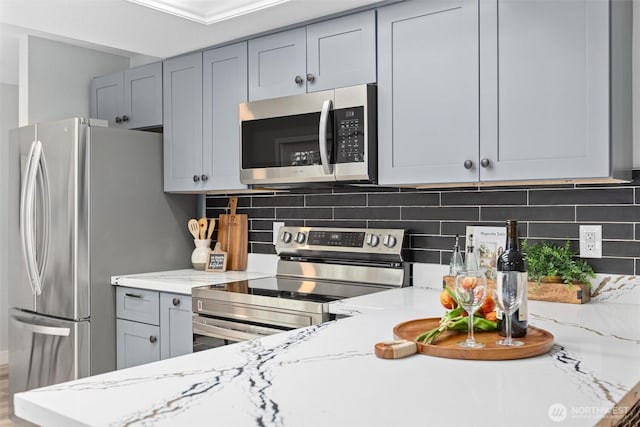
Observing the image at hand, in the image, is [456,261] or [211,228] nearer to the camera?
[456,261]

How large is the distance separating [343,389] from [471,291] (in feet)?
1.46

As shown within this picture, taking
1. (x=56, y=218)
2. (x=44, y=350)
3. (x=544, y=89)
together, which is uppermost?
(x=544, y=89)

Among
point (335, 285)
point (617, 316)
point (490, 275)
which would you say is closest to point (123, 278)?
point (335, 285)

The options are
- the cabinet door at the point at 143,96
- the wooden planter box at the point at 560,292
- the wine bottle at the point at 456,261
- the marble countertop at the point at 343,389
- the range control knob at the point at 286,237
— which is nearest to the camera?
the marble countertop at the point at 343,389

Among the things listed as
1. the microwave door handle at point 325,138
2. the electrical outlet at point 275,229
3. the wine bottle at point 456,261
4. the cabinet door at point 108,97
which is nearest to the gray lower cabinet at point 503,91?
the microwave door handle at point 325,138

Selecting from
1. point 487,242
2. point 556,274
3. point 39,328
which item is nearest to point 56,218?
point 39,328

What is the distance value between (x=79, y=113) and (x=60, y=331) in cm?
154

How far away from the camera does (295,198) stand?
11.5 ft

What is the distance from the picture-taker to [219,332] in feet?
9.53

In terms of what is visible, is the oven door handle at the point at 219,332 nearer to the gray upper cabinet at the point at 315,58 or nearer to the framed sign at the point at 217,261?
the framed sign at the point at 217,261

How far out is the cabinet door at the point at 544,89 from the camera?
2.14 meters

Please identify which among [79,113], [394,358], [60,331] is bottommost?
[60,331]

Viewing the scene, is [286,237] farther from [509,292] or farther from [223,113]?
[509,292]

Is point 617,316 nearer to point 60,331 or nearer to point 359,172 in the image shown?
point 359,172
